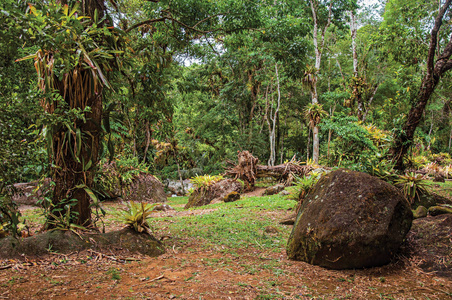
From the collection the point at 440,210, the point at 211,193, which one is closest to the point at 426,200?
the point at 440,210

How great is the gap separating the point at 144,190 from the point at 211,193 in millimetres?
2747

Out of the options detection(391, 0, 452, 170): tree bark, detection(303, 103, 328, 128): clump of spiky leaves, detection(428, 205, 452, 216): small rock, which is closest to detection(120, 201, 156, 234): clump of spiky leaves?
detection(428, 205, 452, 216): small rock

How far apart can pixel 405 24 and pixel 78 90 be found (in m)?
9.00

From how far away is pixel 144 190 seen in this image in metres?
11.0

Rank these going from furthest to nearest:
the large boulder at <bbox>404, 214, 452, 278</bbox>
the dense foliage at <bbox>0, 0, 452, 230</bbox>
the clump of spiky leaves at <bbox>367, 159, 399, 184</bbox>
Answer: the clump of spiky leaves at <bbox>367, 159, 399, 184</bbox>
the large boulder at <bbox>404, 214, 452, 278</bbox>
the dense foliage at <bbox>0, 0, 452, 230</bbox>

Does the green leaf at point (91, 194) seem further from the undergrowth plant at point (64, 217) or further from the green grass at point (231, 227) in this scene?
the green grass at point (231, 227)

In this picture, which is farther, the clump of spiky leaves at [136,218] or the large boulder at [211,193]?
the large boulder at [211,193]

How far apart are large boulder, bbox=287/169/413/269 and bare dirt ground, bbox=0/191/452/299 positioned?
16 cm

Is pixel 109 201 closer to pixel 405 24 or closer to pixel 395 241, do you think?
pixel 395 241

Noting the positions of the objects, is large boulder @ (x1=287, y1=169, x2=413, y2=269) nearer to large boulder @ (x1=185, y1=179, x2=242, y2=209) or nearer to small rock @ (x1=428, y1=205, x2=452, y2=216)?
small rock @ (x1=428, y1=205, x2=452, y2=216)

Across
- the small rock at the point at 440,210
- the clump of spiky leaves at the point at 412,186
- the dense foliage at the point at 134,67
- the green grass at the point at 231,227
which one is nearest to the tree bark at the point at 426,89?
the dense foliage at the point at 134,67

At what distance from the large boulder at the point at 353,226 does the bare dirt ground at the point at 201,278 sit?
0.53ft

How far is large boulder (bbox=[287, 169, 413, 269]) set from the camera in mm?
3498

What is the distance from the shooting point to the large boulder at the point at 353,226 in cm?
350
